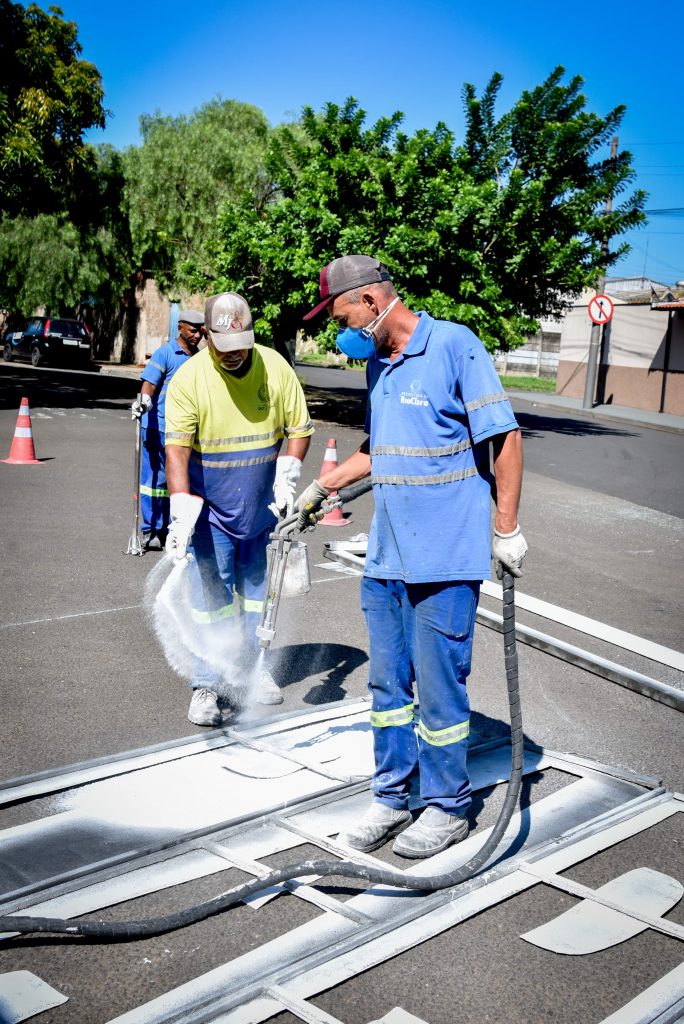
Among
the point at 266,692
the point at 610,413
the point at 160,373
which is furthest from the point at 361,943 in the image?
the point at 610,413

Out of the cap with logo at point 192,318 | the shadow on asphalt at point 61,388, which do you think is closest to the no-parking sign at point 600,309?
the shadow on asphalt at point 61,388

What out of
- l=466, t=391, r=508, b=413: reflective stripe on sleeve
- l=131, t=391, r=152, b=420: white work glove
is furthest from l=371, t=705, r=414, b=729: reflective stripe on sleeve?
l=131, t=391, r=152, b=420: white work glove

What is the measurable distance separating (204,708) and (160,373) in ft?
12.5

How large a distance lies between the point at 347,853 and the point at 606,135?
707 inches

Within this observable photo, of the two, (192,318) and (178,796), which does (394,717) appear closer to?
(178,796)

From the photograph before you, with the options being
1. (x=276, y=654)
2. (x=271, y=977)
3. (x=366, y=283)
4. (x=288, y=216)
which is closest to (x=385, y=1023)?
(x=271, y=977)

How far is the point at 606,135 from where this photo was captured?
61.0 ft

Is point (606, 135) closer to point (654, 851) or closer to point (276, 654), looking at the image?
point (276, 654)

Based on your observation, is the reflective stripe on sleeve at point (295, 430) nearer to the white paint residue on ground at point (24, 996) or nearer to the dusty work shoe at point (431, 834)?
the dusty work shoe at point (431, 834)

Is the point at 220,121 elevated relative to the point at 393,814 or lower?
elevated

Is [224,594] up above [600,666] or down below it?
above

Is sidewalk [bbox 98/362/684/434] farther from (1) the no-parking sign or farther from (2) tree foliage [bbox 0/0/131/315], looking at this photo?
(2) tree foliage [bbox 0/0/131/315]

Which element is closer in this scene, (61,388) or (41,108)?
(41,108)

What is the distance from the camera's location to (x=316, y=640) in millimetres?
6133
